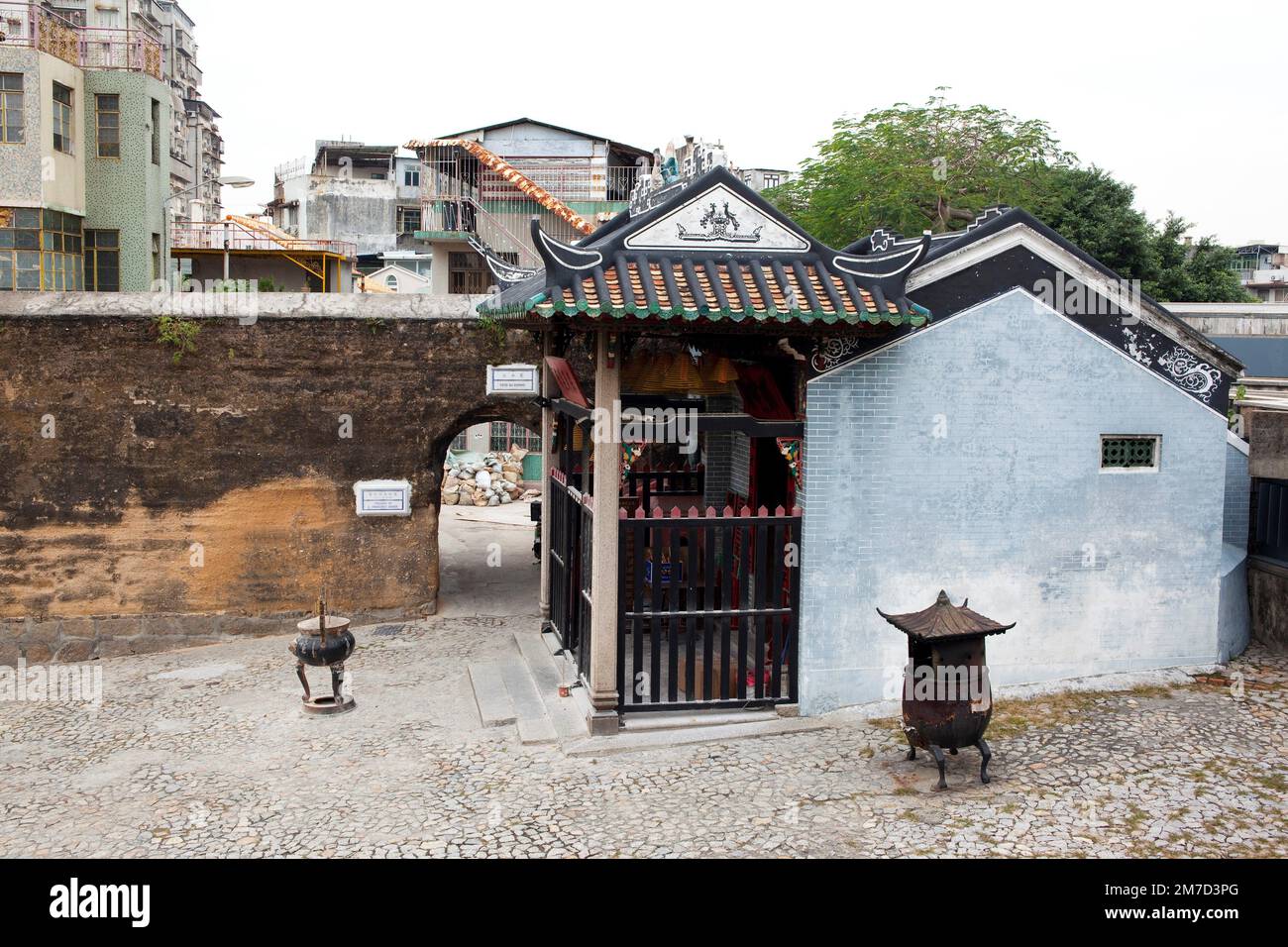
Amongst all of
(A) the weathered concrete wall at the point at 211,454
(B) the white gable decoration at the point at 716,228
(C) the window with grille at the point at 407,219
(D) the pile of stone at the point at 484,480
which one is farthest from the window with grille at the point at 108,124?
(C) the window with grille at the point at 407,219

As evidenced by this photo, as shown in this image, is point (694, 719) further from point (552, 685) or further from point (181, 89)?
point (181, 89)

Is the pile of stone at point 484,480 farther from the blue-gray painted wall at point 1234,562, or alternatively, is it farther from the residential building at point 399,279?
the blue-gray painted wall at point 1234,562

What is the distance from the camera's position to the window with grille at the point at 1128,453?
1075cm

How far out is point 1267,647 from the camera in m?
12.1

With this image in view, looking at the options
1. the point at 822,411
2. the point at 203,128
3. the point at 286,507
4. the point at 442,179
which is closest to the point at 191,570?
the point at 286,507

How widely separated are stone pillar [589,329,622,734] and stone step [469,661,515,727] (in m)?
1.20

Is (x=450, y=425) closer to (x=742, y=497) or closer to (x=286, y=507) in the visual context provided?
(x=286, y=507)

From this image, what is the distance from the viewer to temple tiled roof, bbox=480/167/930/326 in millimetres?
8930

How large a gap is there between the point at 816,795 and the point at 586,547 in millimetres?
3386

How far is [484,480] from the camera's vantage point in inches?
1059

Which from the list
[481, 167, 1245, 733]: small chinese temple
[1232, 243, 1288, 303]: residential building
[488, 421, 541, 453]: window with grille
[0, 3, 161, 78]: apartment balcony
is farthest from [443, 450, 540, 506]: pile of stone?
[1232, 243, 1288, 303]: residential building

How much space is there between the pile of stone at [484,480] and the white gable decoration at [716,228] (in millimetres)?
17274

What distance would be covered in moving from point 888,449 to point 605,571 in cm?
286

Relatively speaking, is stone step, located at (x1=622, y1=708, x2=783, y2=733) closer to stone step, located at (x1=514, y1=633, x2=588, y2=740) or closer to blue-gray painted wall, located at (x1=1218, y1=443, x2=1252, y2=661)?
stone step, located at (x1=514, y1=633, x2=588, y2=740)
